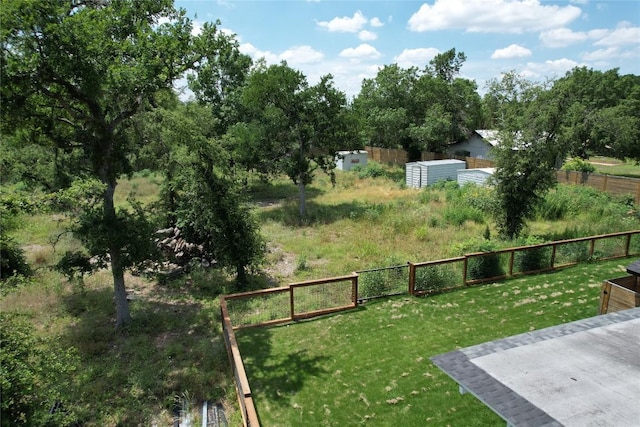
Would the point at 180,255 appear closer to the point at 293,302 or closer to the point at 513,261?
the point at 293,302

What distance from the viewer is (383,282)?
35.5ft

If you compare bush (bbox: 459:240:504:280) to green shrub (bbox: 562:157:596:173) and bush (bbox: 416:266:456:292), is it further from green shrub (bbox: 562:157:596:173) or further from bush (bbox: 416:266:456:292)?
green shrub (bbox: 562:157:596:173)

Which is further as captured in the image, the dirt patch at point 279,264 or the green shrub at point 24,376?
the dirt patch at point 279,264

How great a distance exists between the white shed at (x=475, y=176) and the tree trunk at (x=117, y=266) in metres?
20.1

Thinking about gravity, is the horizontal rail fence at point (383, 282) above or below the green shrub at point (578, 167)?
below

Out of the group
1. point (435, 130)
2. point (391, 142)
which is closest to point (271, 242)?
point (435, 130)

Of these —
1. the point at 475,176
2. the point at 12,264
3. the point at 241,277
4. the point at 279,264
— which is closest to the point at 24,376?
the point at 241,277

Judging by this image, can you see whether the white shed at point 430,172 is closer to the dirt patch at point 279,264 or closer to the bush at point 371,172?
the bush at point 371,172

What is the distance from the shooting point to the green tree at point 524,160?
1447cm

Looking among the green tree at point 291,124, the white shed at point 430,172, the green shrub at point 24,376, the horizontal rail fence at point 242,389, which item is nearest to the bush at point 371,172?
the white shed at point 430,172

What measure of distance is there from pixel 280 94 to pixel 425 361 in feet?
53.4

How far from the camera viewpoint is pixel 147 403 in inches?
288

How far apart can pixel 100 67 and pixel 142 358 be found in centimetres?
643

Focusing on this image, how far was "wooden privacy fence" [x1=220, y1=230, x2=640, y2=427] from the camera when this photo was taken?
974 cm
